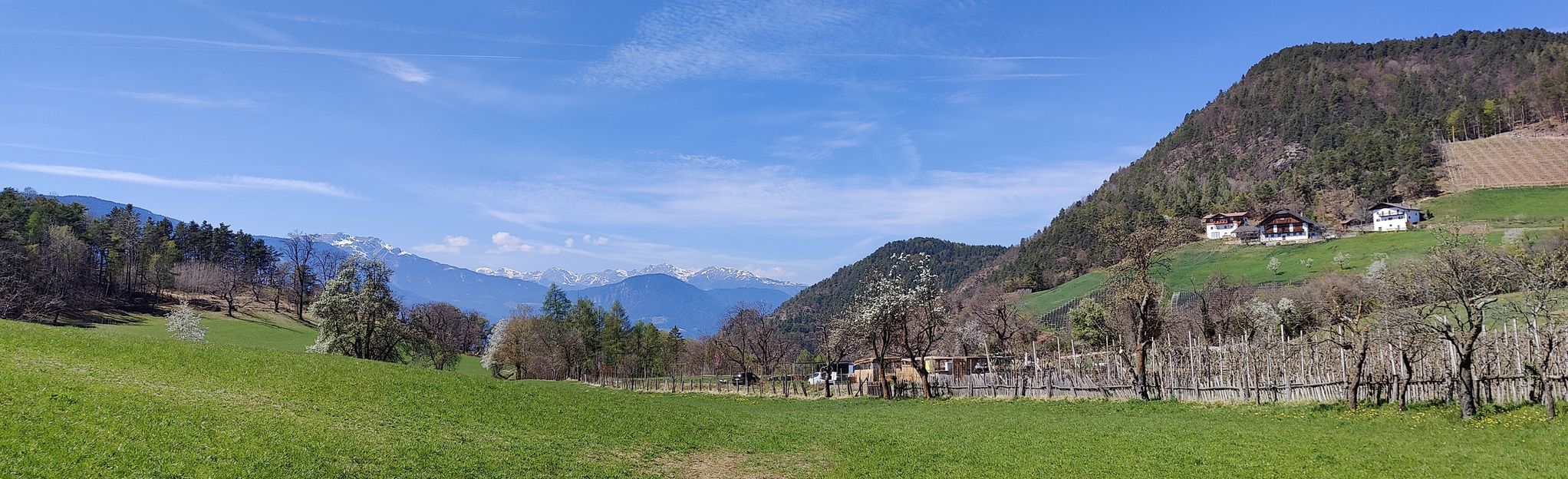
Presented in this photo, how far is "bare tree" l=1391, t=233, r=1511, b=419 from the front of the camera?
21656mm

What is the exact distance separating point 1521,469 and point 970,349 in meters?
75.6

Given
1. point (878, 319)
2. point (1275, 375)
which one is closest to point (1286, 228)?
point (878, 319)

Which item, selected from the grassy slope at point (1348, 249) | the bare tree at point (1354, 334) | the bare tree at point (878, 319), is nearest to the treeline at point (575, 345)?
the bare tree at point (878, 319)

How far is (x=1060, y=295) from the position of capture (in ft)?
417

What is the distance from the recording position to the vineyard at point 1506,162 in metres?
130

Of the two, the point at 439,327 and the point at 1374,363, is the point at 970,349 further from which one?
the point at 439,327

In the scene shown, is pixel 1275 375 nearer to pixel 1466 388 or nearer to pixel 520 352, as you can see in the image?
pixel 1466 388

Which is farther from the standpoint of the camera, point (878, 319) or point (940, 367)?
point (940, 367)

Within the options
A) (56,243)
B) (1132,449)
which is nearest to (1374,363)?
(1132,449)

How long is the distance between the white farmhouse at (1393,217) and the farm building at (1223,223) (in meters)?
20.9

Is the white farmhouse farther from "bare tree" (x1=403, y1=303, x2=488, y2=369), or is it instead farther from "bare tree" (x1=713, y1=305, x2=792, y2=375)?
"bare tree" (x1=403, y1=303, x2=488, y2=369)

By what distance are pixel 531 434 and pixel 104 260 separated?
125107 mm

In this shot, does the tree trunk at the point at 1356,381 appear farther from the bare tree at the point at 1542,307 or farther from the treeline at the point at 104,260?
the treeline at the point at 104,260

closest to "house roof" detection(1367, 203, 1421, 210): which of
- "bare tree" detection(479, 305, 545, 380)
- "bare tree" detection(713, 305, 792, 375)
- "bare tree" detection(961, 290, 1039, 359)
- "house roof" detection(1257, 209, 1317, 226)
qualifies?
"house roof" detection(1257, 209, 1317, 226)
